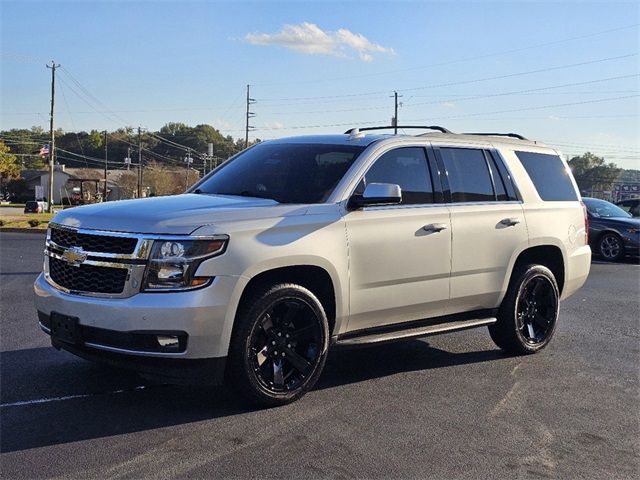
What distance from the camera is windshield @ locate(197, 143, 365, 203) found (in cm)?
550

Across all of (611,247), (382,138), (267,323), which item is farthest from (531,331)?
(611,247)

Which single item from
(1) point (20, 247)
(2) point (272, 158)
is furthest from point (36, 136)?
(2) point (272, 158)

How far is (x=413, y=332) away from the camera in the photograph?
5.71 meters

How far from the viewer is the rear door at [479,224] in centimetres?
603

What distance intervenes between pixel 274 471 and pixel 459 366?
9.36 feet

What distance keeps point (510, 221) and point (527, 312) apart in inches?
38.7

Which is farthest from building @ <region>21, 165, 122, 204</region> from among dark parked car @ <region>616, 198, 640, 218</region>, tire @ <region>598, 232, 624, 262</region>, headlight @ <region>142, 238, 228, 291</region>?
headlight @ <region>142, 238, 228, 291</region>

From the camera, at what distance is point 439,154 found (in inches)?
241

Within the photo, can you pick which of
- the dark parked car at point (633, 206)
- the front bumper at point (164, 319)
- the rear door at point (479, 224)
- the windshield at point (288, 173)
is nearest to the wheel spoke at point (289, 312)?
the front bumper at point (164, 319)

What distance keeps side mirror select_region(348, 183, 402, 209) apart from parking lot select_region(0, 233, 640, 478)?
1454mm

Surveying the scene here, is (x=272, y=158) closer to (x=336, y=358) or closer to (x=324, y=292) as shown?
(x=324, y=292)

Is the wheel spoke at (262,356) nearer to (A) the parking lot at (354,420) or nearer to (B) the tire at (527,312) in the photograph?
(A) the parking lot at (354,420)

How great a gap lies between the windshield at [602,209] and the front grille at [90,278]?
15.9 meters

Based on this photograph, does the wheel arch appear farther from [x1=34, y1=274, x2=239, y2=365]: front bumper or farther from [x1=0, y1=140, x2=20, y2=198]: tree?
[x1=0, y1=140, x2=20, y2=198]: tree
